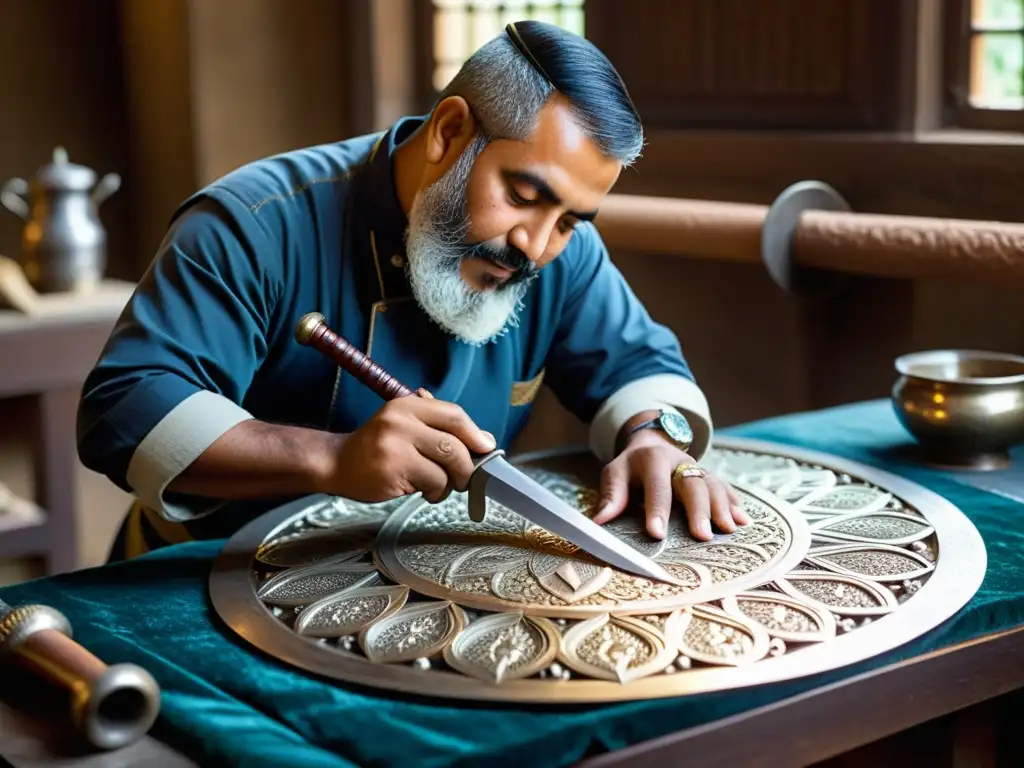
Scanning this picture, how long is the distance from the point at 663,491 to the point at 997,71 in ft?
5.60

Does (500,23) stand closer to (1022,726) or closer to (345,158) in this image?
(345,158)

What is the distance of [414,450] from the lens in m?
1.72

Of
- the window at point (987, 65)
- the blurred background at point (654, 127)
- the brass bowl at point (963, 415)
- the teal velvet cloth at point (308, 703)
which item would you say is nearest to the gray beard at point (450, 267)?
the teal velvet cloth at point (308, 703)

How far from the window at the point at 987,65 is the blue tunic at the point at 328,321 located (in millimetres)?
1147

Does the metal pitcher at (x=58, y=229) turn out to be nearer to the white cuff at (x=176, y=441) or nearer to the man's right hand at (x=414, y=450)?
the white cuff at (x=176, y=441)

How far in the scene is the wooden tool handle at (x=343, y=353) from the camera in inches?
68.7

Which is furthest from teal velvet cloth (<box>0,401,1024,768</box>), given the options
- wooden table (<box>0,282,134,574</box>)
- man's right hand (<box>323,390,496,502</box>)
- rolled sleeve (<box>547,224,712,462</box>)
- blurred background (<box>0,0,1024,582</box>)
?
wooden table (<box>0,282,134,574</box>)

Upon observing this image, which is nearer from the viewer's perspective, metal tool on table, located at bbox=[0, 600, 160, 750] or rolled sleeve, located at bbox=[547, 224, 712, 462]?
metal tool on table, located at bbox=[0, 600, 160, 750]

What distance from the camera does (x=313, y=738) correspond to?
4.39 ft

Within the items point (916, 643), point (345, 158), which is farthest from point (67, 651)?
point (345, 158)

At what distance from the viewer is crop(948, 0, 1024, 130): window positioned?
3027 mm

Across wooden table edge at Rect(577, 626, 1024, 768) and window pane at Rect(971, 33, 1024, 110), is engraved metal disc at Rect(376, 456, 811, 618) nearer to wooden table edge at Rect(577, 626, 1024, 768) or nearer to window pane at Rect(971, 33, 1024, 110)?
wooden table edge at Rect(577, 626, 1024, 768)

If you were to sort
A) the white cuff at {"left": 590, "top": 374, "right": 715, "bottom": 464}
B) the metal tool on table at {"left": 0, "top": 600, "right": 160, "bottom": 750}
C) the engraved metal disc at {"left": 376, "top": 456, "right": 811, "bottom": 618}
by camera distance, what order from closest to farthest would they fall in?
the metal tool on table at {"left": 0, "top": 600, "right": 160, "bottom": 750}
the engraved metal disc at {"left": 376, "top": 456, "right": 811, "bottom": 618}
the white cuff at {"left": 590, "top": 374, "right": 715, "bottom": 464}

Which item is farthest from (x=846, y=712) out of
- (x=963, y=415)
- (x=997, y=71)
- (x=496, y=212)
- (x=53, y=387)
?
(x=53, y=387)
